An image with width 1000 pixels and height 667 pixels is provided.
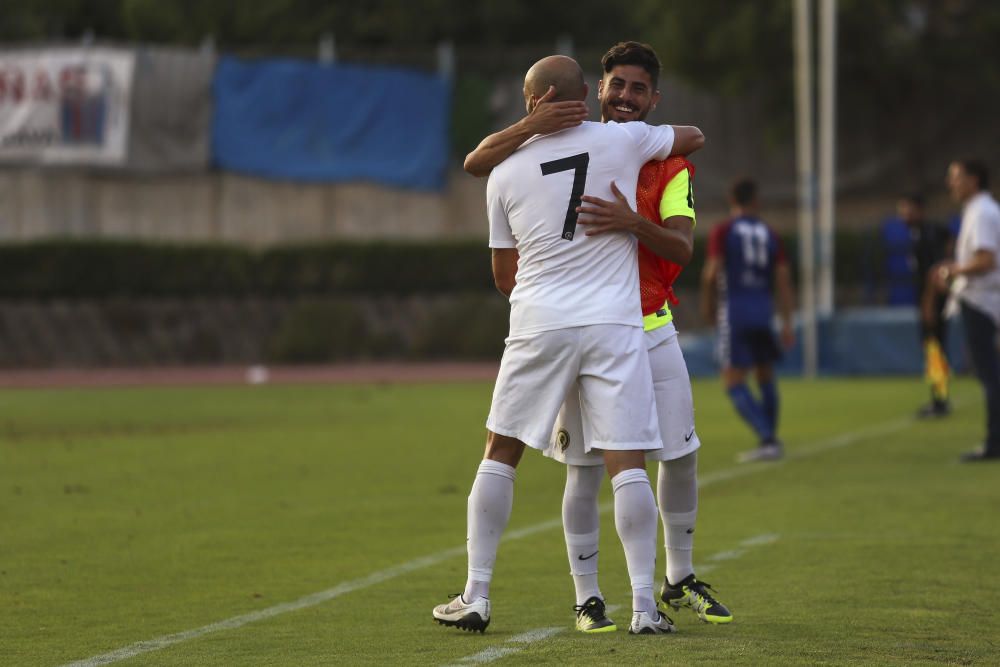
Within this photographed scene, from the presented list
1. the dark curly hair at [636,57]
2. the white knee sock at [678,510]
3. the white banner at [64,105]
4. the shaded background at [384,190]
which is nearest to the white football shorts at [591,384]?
the white knee sock at [678,510]

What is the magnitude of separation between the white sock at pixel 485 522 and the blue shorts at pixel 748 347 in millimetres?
7693

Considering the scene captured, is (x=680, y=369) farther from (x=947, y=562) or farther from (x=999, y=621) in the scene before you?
(x=947, y=562)

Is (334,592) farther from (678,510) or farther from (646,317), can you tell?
(646,317)

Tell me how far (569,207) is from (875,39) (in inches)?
1063

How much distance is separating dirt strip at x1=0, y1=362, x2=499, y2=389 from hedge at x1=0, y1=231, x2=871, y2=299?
155 centimetres

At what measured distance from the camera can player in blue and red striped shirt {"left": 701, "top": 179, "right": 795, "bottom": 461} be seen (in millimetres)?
13953

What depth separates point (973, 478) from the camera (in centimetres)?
1220

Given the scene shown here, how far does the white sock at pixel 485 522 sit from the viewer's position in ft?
21.2

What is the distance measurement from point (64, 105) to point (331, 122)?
15.7 ft

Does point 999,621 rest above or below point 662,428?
below

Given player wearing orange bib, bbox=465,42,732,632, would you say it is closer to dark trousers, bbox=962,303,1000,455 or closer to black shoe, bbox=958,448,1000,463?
dark trousers, bbox=962,303,1000,455

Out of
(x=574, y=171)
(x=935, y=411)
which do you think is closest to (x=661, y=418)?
(x=574, y=171)

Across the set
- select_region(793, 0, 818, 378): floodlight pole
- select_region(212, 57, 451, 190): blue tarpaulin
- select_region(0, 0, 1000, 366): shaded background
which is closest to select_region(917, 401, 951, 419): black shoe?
select_region(793, 0, 818, 378): floodlight pole

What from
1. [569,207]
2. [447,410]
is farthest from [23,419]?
[569,207]
